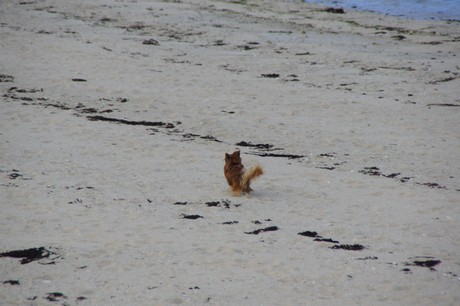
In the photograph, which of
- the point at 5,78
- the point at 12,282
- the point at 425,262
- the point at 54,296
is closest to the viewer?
the point at 54,296

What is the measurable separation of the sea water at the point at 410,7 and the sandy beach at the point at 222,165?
553 cm

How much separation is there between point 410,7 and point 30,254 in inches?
823

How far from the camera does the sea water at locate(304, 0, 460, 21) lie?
881 inches

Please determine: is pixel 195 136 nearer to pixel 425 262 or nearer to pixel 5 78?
pixel 5 78

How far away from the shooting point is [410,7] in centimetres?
2419

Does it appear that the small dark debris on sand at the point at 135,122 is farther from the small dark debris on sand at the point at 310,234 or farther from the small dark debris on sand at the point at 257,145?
the small dark debris on sand at the point at 310,234

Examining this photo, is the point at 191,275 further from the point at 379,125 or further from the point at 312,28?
the point at 312,28

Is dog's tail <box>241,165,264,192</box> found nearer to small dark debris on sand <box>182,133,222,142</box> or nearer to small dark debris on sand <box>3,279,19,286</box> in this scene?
small dark debris on sand <box>182,133,222,142</box>

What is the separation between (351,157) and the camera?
8820 millimetres

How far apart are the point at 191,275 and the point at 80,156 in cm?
367

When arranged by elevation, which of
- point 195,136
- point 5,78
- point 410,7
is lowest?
point 195,136

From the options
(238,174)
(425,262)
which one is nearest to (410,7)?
(238,174)

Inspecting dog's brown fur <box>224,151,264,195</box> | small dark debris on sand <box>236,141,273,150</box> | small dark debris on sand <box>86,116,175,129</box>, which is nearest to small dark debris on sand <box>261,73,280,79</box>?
small dark debris on sand <box>86,116,175,129</box>

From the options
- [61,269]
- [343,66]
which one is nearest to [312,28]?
[343,66]
